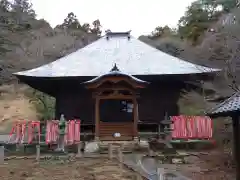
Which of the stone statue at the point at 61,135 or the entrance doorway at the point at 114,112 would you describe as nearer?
the stone statue at the point at 61,135

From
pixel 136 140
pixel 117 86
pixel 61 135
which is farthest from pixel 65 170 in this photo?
pixel 117 86

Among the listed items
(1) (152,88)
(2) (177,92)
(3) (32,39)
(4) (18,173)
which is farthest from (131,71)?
(3) (32,39)

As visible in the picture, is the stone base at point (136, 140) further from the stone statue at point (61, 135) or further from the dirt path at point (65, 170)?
the stone statue at point (61, 135)

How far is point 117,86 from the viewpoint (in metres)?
16.0

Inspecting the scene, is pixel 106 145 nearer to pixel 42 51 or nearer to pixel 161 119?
pixel 161 119

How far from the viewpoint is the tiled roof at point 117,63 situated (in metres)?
17.6

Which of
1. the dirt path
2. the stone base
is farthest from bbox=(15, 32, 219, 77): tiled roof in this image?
the dirt path

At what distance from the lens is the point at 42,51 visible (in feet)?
109

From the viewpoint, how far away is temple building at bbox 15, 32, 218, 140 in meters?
16.0

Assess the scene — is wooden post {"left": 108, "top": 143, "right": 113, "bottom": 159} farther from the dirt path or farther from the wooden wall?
the wooden wall

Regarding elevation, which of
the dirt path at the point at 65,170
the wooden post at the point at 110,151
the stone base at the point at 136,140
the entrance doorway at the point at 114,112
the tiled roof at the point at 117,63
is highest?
the tiled roof at the point at 117,63

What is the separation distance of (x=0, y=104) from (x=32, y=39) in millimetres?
7974

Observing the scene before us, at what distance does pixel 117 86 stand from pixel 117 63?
11.3 ft

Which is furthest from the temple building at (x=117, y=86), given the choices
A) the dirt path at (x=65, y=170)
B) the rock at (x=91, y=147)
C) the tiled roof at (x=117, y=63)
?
the dirt path at (x=65, y=170)
